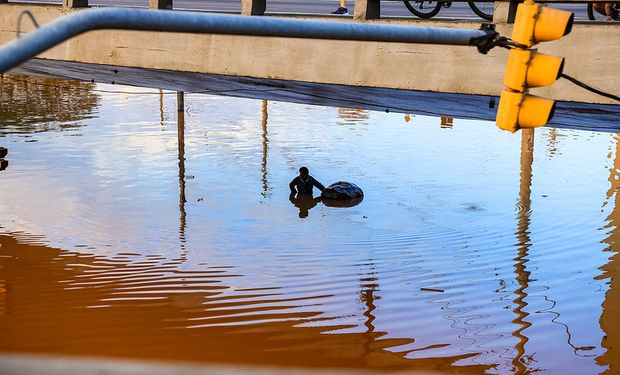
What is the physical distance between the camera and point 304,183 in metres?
20.3

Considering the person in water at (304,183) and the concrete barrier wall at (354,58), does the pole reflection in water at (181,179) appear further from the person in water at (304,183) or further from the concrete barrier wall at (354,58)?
the concrete barrier wall at (354,58)

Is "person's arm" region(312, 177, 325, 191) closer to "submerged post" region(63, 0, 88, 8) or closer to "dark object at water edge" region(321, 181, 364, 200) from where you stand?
"dark object at water edge" region(321, 181, 364, 200)

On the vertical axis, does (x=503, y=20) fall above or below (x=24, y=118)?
above

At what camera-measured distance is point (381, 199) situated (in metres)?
21.4

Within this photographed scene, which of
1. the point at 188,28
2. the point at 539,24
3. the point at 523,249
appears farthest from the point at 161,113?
the point at 188,28

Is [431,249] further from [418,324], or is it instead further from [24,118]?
[24,118]

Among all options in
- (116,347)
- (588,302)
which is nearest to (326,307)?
(116,347)

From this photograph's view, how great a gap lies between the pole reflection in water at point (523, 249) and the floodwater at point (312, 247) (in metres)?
0.05

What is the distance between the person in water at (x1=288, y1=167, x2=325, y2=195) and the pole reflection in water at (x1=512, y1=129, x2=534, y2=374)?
4.67m

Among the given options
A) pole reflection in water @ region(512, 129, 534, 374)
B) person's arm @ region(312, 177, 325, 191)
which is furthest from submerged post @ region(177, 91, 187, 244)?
pole reflection in water @ region(512, 129, 534, 374)

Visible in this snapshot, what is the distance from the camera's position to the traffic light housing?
6.26 metres

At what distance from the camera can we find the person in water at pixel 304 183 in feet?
65.8

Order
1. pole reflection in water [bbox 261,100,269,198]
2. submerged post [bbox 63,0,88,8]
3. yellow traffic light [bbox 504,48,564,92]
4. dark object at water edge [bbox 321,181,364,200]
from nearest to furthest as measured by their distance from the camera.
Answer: yellow traffic light [bbox 504,48,564,92]
submerged post [bbox 63,0,88,8]
dark object at water edge [bbox 321,181,364,200]
pole reflection in water [bbox 261,100,269,198]

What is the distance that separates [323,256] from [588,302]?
485 cm
